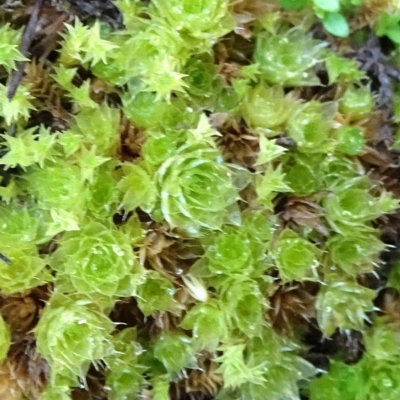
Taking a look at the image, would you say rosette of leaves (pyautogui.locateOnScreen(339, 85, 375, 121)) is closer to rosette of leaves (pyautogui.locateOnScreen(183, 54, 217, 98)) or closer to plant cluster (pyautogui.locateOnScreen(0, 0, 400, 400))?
plant cluster (pyautogui.locateOnScreen(0, 0, 400, 400))

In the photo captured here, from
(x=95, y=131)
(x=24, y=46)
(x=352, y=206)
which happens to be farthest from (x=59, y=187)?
(x=352, y=206)

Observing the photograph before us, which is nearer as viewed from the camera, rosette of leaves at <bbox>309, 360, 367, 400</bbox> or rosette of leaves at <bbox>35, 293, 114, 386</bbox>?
rosette of leaves at <bbox>35, 293, 114, 386</bbox>

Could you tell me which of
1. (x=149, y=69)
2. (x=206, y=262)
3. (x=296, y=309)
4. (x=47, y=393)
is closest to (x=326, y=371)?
(x=296, y=309)

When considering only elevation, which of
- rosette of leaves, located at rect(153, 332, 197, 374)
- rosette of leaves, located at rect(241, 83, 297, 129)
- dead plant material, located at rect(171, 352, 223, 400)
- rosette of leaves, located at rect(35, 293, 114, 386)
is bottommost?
dead plant material, located at rect(171, 352, 223, 400)

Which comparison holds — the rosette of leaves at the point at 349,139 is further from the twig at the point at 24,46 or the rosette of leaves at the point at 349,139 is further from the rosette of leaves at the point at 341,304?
the twig at the point at 24,46

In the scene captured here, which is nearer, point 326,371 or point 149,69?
point 149,69

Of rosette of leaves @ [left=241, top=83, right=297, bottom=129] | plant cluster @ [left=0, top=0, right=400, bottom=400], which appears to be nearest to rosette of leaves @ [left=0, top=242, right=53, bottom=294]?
plant cluster @ [left=0, top=0, right=400, bottom=400]

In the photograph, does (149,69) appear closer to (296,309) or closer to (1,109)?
(1,109)
